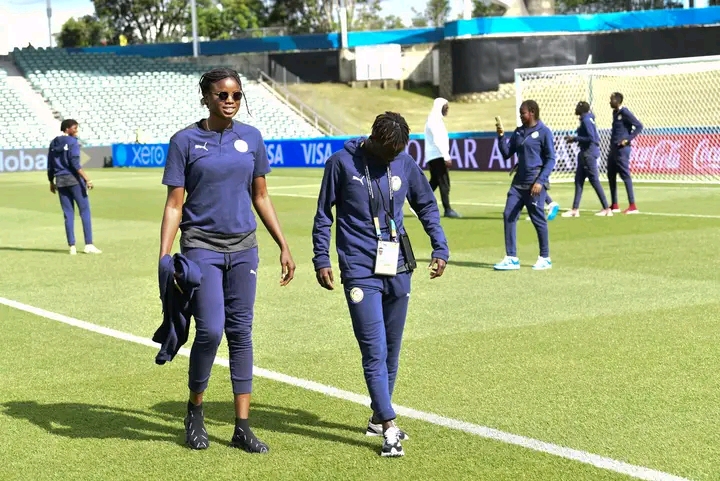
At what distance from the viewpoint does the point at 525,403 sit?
7172 mm

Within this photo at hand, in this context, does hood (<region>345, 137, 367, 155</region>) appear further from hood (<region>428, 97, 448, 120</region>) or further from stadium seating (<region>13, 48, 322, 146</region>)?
stadium seating (<region>13, 48, 322, 146</region>)

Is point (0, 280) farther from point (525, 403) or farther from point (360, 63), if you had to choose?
point (360, 63)

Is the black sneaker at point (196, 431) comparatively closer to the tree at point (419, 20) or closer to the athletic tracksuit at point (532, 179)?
the athletic tracksuit at point (532, 179)

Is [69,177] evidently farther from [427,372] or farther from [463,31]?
[463,31]

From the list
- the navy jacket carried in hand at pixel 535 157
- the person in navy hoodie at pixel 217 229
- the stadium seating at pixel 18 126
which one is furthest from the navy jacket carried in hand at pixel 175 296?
the stadium seating at pixel 18 126

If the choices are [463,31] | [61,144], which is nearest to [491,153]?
[61,144]

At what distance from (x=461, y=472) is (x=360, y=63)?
55187 mm

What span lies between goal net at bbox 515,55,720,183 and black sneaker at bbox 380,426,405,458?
67.2 feet

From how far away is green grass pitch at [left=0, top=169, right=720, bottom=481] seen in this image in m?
6.10

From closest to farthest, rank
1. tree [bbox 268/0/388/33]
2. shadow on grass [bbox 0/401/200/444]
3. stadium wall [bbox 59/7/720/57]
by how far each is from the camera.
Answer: shadow on grass [bbox 0/401/200/444] → stadium wall [bbox 59/7/720/57] → tree [bbox 268/0/388/33]

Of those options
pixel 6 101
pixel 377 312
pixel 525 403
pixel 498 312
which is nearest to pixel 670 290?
pixel 498 312

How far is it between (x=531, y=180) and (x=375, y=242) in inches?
283

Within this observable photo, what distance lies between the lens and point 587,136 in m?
19.9

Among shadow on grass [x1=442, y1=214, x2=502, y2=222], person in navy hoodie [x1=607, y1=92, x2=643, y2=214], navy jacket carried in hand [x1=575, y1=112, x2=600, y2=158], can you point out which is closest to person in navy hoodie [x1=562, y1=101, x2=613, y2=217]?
navy jacket carried in hand [x1=575, y1=112, x2=600, y2=158]
